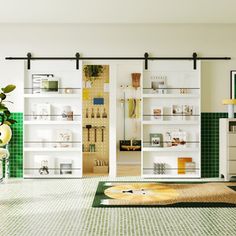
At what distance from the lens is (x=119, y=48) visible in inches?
330

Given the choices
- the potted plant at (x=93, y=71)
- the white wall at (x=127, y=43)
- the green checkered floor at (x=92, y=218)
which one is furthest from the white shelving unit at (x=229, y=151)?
the potted plant at (x=93, y=71)

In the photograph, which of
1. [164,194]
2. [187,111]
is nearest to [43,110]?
[187,111]

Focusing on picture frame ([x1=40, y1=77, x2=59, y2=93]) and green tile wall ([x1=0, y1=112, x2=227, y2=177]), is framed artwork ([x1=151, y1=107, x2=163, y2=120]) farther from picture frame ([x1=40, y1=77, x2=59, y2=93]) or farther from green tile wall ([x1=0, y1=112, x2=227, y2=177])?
picture frame ([x1=40, y1=77, x2=59, y2=93])

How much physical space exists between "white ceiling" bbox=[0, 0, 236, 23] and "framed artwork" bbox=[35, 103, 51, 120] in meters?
1.57

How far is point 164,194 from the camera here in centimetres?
656

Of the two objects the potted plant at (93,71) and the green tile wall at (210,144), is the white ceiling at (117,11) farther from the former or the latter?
the green tile wall at (210,144)

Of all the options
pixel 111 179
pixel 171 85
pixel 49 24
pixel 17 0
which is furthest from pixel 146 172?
pixel 17 0

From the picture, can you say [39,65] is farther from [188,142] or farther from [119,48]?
[188,142]

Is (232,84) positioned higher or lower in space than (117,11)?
lower

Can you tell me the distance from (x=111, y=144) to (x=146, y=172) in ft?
2.83

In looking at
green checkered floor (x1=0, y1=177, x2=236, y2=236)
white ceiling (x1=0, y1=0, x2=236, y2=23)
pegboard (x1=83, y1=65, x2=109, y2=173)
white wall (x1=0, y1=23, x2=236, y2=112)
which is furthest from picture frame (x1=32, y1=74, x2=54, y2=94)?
green checkered floor (x1=0, y1=177, x2=236, y2=236)

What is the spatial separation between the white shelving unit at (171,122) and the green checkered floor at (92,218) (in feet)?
7.40

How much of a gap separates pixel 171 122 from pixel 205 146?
2.69ft

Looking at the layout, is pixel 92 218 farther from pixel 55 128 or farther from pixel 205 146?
pixel 205 146
